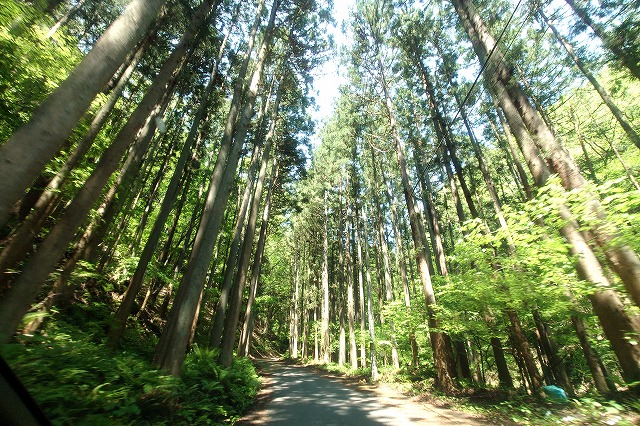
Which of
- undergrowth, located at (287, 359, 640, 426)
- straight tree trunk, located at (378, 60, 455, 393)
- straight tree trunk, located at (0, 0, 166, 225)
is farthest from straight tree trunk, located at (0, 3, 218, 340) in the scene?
straight tree trunk, located at (378, 60, 455, 393)

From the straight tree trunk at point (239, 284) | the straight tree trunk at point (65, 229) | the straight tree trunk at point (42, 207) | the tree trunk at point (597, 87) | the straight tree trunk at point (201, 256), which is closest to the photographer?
the straight tree trunk at point (65, 229)

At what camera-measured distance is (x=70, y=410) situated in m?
3.13

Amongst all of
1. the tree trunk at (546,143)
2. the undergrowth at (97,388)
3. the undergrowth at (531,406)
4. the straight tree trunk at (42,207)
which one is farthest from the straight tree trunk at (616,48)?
the straight tree trunk at (42,207)

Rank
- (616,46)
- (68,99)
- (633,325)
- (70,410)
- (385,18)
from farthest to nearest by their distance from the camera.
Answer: (385,18)
(616,46)
(633,325)
(68,99)
(70,410)

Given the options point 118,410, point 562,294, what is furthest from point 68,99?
point 562,294

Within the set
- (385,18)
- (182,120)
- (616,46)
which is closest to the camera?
(616,46)

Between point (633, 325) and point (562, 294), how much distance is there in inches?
82.2

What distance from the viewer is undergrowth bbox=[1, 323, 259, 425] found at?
322cm

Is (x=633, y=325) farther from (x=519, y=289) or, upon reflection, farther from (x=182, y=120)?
(x=182, y=120)

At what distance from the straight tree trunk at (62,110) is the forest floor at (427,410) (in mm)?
6246

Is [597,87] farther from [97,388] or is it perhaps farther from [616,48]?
[97,388]

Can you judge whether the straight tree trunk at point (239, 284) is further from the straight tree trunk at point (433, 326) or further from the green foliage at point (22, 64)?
the straight tree trunk at point (433, 326)

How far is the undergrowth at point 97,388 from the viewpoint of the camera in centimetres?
322

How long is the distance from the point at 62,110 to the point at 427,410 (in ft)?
32.6
